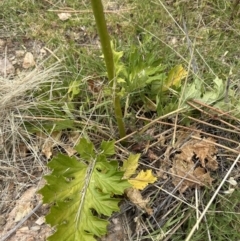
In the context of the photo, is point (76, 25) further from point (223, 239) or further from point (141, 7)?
point (223, 239)

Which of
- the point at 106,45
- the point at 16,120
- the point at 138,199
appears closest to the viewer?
the point at 106,45

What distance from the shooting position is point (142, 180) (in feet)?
5.11

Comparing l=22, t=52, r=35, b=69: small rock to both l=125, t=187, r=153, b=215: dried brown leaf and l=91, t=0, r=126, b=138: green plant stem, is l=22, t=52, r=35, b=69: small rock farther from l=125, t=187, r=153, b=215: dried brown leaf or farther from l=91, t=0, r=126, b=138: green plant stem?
l=125, t=187, r=153, b=215: dried brown leaf

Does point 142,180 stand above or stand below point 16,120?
below

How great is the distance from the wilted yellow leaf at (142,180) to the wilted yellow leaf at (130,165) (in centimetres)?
3

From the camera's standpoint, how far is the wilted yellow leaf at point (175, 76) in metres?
1.77

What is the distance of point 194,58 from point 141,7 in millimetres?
453

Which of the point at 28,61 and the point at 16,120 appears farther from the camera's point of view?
the point at 28,61

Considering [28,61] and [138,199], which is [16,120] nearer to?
[28,61]

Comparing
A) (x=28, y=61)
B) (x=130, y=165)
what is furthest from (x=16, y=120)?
(x=130, y=165)

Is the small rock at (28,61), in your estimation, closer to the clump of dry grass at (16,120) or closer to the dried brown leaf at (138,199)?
the clump of dry grass at (16,120)

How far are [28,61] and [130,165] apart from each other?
0.81 metres

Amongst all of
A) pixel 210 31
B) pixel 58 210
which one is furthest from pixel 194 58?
pixel 58 210

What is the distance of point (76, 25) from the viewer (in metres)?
2.19
